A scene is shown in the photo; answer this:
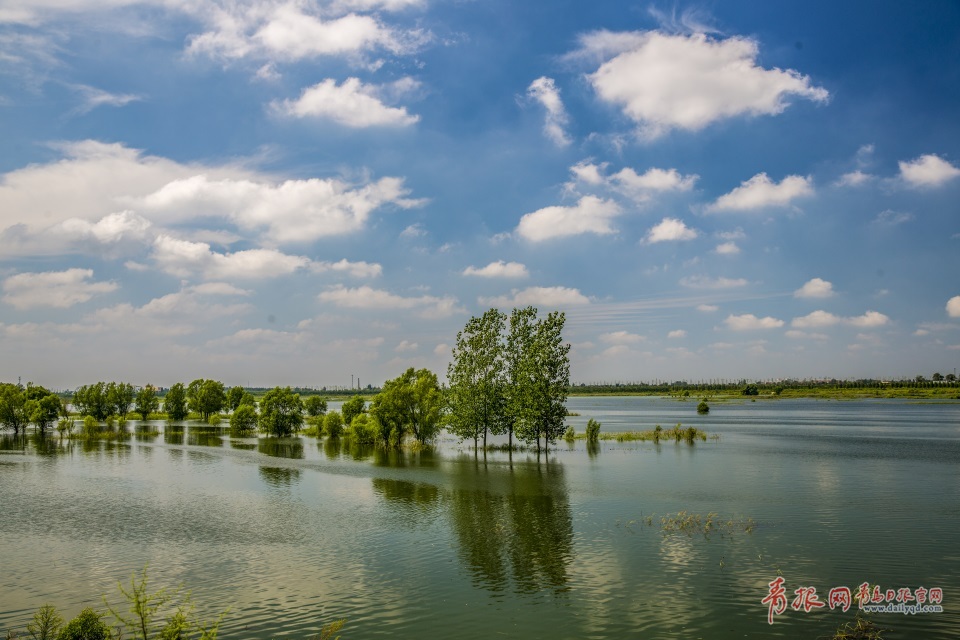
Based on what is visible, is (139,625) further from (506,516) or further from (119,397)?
(119,397)

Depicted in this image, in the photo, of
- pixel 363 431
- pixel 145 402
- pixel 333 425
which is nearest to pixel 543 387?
pixel 363 431

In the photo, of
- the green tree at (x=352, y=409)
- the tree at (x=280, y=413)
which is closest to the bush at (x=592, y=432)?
the green tree at (x=352, y=409)

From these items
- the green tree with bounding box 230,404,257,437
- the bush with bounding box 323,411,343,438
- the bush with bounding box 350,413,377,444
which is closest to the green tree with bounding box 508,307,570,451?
the bush with bounding box 350,413,377,444

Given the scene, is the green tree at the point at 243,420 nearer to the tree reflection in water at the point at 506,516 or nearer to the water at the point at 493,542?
the water at the point at 493,542

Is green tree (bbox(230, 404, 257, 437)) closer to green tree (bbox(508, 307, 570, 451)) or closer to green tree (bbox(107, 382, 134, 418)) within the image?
green tree (bbox(107, 382, 134, 418))

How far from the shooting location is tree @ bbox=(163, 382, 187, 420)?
17562cm

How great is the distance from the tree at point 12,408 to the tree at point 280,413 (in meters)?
55.2

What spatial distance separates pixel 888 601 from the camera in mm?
26281

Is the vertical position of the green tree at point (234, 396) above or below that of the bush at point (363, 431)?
above

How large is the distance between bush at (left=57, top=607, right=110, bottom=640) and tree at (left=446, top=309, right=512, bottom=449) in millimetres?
65374

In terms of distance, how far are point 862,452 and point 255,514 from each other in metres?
73.4

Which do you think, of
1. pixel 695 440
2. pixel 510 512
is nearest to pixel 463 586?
pixel 510 512

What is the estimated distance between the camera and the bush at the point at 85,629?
2030 cm

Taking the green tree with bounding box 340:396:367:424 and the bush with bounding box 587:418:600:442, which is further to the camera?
the green tree with bounding box 340:396:367:424
